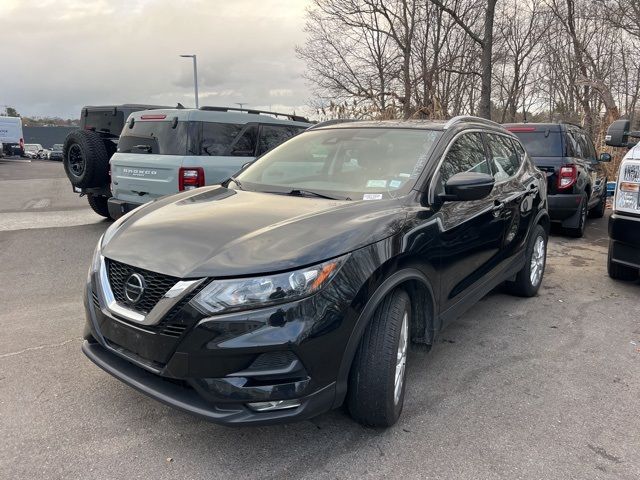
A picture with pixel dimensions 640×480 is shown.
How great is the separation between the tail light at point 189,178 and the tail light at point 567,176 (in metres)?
5.38

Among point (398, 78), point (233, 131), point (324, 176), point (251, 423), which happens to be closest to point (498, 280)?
point (324, 176)

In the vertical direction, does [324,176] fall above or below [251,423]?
above

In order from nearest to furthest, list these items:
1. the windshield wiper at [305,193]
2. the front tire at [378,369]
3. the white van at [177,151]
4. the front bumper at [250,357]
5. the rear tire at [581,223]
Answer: the front bumper at [250,357], the front tire at [378,369], the windshield wiper at [305,193], the white van at [177,151], the rear tire at [581,223]

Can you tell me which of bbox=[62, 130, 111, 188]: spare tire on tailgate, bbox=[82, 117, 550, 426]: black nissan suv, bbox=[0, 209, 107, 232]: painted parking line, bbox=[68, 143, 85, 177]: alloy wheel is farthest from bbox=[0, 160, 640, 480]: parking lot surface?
bbox=[0, 209, 107, 232]: painted parking line

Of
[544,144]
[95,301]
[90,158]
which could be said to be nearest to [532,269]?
[544,144]

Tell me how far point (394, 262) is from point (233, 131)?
5.13 meters

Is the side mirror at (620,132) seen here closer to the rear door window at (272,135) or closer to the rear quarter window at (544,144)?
the rear quarter window at (544,144)

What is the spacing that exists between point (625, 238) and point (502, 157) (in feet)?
5.61

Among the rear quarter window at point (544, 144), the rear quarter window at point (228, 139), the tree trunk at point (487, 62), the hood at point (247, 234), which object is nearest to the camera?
the hood at point (247, 234)

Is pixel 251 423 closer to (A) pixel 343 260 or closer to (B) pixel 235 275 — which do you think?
(B) pixel 235 275

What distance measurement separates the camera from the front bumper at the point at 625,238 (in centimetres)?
490

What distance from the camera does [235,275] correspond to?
7.20 ft

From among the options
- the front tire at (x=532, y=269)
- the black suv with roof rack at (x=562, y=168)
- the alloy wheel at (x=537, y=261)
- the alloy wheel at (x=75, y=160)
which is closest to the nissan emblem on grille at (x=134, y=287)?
the front tire at (x=532, y=269)

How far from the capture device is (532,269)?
5.11 m
